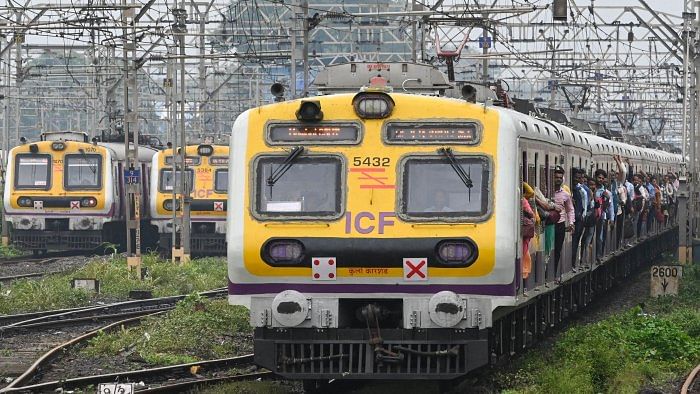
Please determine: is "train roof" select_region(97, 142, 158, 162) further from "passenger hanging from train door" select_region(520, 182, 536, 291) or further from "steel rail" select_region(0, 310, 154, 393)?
"passenger hanging from train door" select_region(520, 182, 536, 291)

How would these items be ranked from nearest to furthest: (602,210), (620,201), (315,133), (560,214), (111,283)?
1. (315,133)
2. (560,214)
3. (602,210)
4. (620,201)
5. (111,283)

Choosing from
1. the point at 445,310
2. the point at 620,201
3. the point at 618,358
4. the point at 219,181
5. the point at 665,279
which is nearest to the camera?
the point at 445,310

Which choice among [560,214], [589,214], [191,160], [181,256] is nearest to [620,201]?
[589,214]

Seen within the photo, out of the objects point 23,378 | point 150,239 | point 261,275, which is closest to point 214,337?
point 23,378

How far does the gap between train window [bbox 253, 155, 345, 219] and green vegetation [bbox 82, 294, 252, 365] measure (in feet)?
12.2

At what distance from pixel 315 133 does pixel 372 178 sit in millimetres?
583

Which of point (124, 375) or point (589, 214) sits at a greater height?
point (589, 214)

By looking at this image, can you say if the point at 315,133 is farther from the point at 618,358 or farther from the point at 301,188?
the point at 618,358

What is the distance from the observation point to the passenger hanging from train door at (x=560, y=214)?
48.3 ft

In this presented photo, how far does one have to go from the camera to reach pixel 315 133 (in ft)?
37.4

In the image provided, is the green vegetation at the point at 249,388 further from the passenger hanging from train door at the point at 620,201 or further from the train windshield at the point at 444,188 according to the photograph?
the passenger hanging from train door at the point at 620,201

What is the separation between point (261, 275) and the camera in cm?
1121

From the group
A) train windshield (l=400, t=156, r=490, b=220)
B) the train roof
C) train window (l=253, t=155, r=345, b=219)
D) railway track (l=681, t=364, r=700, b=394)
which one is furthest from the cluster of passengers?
the train roof

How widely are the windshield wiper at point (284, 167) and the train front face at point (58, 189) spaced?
73.1ft
